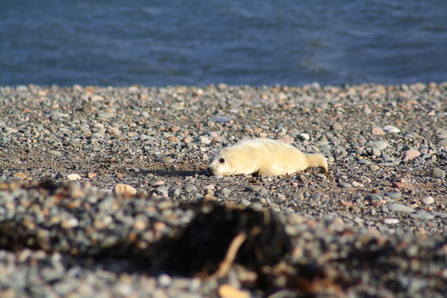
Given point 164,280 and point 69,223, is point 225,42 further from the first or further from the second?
point 164,280

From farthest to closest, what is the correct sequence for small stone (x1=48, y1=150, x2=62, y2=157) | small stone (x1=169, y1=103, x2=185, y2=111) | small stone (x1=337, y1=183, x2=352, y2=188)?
small stone (x1=169, y1=103, x2=185, y2=111)
small stone (x1=48, y1=150, x2=62, y2=157)
small stone (x1=337, y1=183, x2=352, y2=188)

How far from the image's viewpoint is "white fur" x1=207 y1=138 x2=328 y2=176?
5.25 m

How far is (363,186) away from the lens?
5344 mm

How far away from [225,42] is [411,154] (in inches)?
493

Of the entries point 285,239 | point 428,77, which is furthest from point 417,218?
point 428,77

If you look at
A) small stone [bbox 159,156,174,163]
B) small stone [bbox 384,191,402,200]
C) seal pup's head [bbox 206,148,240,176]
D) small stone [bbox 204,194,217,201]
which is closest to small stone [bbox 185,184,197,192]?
small stone [bbox 204,194,217,201]

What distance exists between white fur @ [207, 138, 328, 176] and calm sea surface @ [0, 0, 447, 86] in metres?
8.48

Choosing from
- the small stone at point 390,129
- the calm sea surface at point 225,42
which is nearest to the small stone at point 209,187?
the small stone at point 390,129

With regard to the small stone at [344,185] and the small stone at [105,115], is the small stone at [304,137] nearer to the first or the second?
the small stone at [344,185]

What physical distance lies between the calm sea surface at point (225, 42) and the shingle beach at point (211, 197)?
4452 mm

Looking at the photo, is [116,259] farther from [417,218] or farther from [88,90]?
[88,90]

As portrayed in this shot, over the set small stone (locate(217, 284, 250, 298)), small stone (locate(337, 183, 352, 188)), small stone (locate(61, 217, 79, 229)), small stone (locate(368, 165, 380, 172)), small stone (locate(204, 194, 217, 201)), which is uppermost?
small stone (locate(61, 217, 79, 229))

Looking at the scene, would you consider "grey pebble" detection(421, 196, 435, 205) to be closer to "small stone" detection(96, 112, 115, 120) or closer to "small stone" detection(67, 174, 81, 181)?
"small stone" detection(67, 174, 81, 181)

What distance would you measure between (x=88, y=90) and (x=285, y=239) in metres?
8.64
